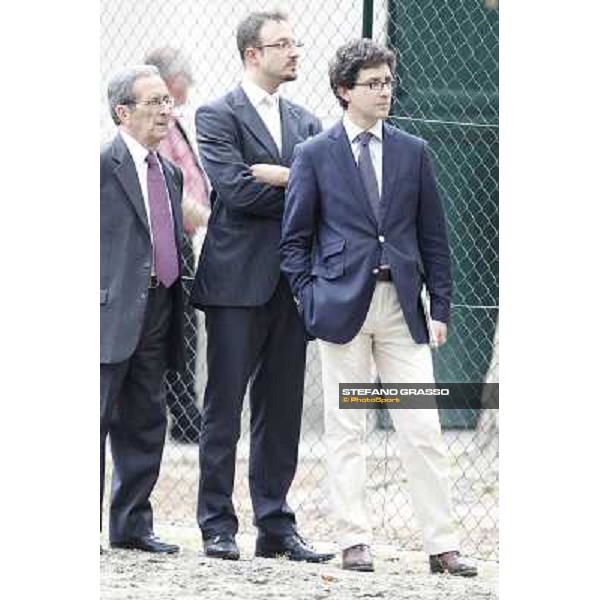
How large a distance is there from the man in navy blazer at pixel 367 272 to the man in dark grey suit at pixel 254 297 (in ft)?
0.70

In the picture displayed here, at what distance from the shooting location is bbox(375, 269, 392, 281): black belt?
626 centimetres

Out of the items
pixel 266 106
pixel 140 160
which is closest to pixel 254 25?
pixel 266 106

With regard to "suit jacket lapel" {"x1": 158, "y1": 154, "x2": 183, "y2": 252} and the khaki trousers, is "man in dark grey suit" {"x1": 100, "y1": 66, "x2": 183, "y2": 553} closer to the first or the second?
"suit jacket lapel" {"x1": 158, "y1": 154, "x2": 183, "y2": 252}

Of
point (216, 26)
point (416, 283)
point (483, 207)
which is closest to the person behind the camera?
point (416, 283)

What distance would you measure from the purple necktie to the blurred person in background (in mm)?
219

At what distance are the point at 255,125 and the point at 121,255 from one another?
598 millimetres

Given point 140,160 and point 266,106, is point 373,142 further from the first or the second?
point 140,160

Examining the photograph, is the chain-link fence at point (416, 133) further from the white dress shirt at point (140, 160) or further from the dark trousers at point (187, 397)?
the white dress shirt at point (140, 160)

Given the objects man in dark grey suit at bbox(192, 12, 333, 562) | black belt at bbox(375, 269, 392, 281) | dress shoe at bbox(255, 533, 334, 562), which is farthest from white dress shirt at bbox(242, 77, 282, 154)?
dress shoe at bbox(255, 533, 334, 562)

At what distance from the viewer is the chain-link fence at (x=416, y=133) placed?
6844mm
